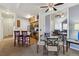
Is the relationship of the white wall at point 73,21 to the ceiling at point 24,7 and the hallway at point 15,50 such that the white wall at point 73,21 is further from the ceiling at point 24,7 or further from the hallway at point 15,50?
the hallway at point 15,50

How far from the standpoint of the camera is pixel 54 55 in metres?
3.45

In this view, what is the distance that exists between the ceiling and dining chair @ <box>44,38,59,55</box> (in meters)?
0.70

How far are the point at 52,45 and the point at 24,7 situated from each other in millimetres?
1059

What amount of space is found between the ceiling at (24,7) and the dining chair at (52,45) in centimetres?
70

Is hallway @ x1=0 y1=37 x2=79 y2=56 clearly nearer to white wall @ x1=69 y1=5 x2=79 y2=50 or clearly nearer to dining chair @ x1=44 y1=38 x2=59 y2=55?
dining chair @ x1=44 y1=38 x2=59 y2=55

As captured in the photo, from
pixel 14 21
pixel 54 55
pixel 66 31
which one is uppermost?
pixel 14 21

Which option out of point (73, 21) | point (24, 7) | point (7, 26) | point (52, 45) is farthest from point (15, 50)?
point (73, 21)

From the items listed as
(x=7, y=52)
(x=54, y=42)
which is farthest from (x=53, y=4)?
(x=7, y=52)

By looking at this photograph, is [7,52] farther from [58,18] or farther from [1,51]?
[58,18]

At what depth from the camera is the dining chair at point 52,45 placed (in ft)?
11.5

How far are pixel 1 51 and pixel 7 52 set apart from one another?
13cm

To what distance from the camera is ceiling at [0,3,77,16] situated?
3387 millimetres

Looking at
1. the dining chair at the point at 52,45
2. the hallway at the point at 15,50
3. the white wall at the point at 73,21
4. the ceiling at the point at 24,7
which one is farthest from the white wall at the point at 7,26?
the white wall at the point at 73,21

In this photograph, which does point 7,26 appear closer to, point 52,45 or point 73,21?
point 52,45
